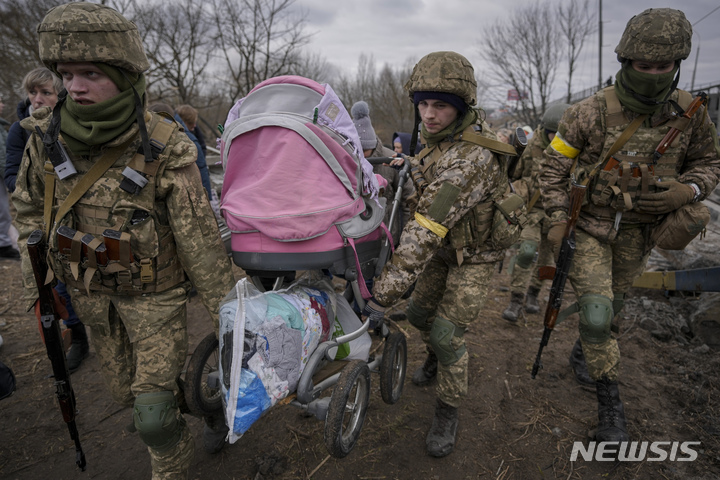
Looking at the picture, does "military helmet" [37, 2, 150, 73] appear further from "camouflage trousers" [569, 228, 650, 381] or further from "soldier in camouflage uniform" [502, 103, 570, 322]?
"soldier in camouflage uniform" [502, 103, 570, 322]

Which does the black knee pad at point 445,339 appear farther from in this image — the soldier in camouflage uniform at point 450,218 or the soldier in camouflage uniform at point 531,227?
the soldier in camouflage uniform at point 531,227

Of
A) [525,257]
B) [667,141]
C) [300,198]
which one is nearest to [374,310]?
[300,198]

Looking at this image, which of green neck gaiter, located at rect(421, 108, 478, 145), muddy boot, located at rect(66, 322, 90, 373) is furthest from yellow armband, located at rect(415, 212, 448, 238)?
muddy boot, located at rect(66, 322, 90, 373)

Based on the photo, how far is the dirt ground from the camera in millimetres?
2707

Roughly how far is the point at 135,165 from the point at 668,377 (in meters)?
4.42

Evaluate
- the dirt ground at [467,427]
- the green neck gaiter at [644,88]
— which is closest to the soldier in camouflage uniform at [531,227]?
the dirt ground at [467,427]

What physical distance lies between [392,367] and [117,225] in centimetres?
180

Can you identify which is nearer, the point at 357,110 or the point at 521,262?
the point at 357,110

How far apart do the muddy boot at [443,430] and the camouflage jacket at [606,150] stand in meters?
1.62

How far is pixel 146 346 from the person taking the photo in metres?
2.20

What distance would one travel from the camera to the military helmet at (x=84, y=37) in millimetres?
1878

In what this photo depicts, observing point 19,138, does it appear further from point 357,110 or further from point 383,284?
point 383,284

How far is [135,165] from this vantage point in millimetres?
2088

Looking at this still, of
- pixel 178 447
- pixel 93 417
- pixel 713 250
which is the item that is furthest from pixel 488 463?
pixel 713 250
